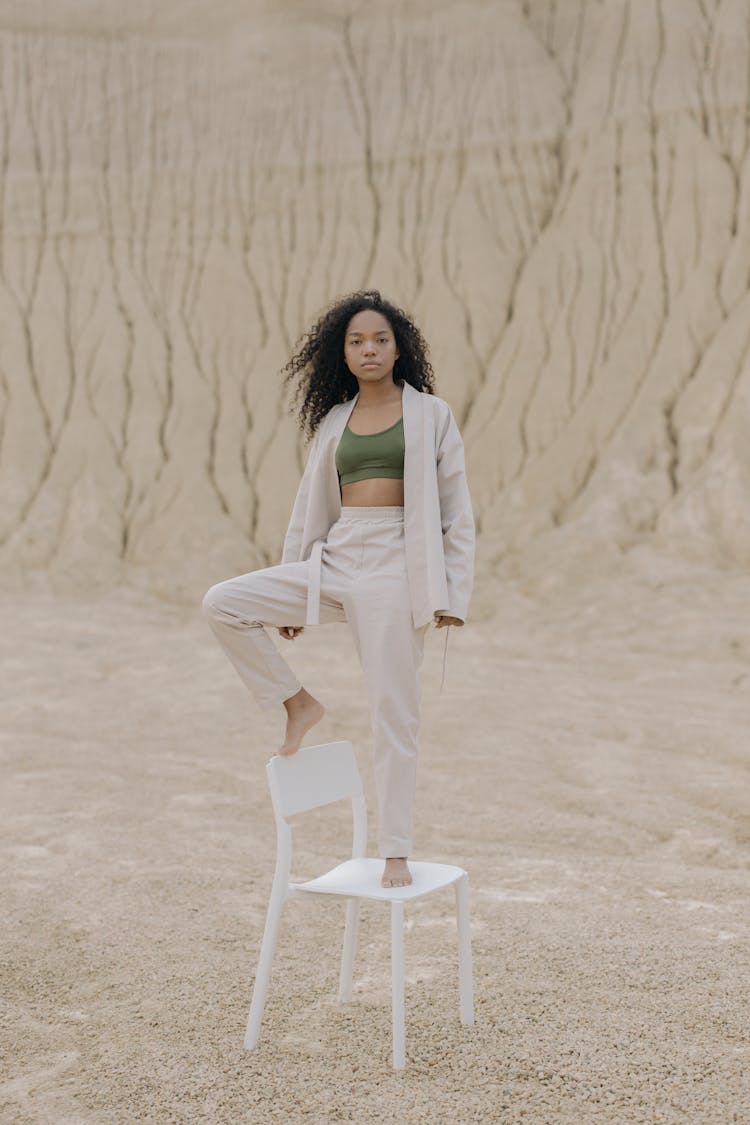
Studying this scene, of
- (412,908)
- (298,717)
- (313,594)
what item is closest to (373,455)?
(313,594)

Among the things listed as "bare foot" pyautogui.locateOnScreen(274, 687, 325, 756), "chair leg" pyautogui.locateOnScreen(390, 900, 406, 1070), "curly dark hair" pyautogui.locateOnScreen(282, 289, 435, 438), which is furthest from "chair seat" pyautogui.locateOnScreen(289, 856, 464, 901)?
"curly dark hair" pyautogui.locateOnScreen(282, 289, 435, 438)

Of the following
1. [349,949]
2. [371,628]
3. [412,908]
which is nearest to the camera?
[371,628]

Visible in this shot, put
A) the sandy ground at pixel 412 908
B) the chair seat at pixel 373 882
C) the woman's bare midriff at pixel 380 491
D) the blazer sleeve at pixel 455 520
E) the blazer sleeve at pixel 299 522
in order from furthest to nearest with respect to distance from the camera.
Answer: the blazer sleeve at pixel 299 522
the woman's bare midriff at pixel 380 491
the blazer sleeve at pixel 455 520
the chair seat at pixel 373 882
the sandy ground at pixel 412 908

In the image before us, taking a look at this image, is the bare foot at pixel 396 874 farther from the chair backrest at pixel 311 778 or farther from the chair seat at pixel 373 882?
the chair backrest at pixel 311 778

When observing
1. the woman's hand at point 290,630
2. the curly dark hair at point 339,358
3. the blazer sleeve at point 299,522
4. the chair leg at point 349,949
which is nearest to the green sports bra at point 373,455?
the blazer sleeve at point 299,522

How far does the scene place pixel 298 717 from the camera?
12.4 ft

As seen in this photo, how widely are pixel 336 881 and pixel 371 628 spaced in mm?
873

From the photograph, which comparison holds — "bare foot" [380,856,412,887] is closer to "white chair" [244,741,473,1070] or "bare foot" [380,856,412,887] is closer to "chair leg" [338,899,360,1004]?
"white chair" [244,741,473,1070]

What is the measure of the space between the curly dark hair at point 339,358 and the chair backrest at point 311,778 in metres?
1.19

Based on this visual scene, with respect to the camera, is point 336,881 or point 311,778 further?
point 311,778

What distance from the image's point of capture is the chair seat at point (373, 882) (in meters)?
3.54

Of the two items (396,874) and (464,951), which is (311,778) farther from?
(464,951)

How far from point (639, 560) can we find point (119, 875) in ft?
31.1

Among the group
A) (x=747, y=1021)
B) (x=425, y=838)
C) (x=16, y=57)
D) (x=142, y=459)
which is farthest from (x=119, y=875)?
(x=16, y=57)
